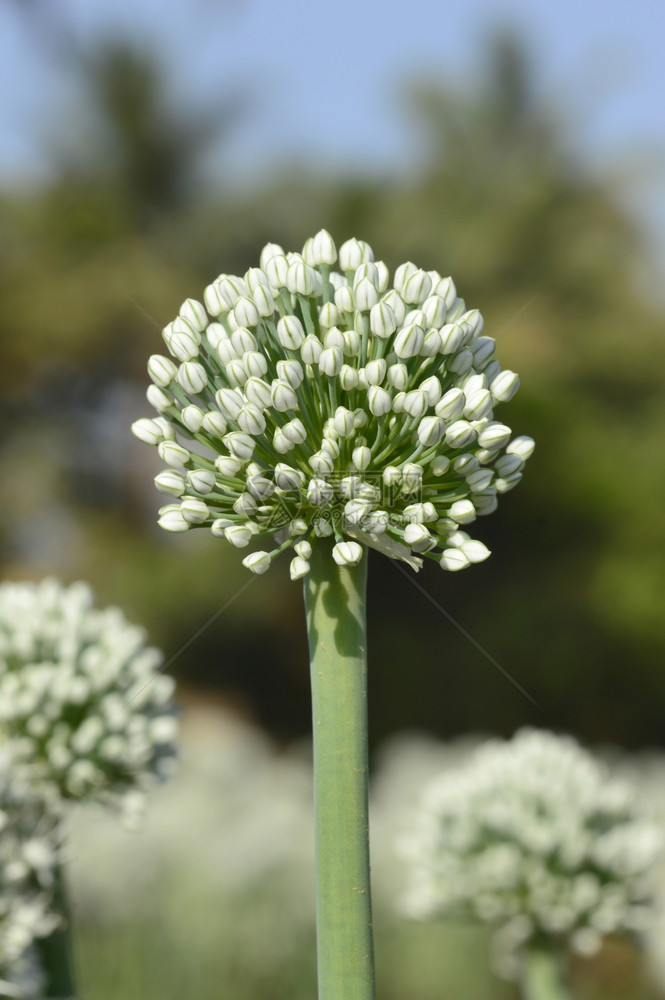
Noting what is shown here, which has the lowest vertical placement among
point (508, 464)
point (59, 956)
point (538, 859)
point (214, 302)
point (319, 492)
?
point (59, 956)

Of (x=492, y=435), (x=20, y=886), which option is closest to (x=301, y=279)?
(x=492, y=435)

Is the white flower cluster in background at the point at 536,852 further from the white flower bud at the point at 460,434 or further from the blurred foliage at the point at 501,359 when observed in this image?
the blurred foliage at the point at 501,359

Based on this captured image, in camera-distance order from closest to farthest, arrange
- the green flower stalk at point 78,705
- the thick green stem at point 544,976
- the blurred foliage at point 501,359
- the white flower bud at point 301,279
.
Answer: the white flower bud at point 301,279 < the green flower stalk at point 78,705 < the thick green stem at point 544,976 < the blurred foliage at point 501,359

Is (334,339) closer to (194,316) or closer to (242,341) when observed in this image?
(242,341)

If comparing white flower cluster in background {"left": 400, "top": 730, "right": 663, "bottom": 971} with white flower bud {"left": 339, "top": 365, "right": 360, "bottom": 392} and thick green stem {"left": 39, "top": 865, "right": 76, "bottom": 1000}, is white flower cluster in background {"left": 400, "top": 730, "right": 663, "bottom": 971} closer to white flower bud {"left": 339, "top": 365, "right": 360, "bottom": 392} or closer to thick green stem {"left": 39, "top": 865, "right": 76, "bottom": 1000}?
thick green stem {"left": 39, "top": 865, "right": 76, "bottom": 1000}

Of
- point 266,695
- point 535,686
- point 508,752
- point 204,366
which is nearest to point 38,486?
point 266,695

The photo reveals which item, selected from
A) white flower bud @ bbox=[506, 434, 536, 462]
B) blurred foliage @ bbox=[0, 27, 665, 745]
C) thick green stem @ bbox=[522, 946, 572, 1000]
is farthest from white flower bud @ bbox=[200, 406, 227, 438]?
blurred foliage @ bbox=[0, 27, 665, 745]

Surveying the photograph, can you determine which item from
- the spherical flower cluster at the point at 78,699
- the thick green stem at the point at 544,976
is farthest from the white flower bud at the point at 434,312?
the thick green stem at the point at 544,976
